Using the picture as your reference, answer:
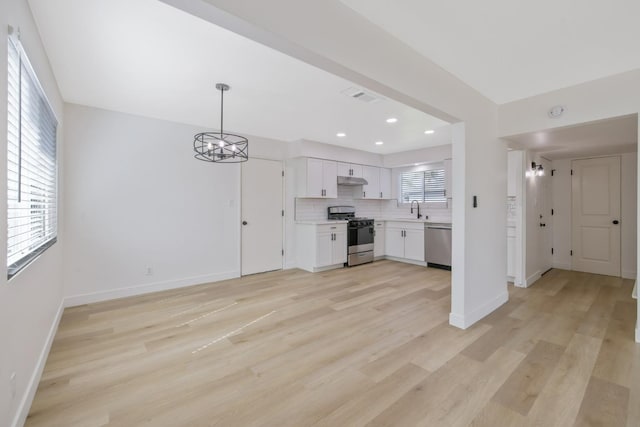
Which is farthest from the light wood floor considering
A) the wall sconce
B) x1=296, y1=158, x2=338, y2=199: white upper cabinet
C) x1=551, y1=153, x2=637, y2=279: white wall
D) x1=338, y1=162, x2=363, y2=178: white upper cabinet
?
x1=338, y1=162, x2=363, y2=178: white upper cabinet

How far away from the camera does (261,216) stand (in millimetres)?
5176

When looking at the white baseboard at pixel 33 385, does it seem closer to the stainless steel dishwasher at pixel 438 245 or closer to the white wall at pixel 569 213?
the stainless steel dishwasher at pixel 438 245

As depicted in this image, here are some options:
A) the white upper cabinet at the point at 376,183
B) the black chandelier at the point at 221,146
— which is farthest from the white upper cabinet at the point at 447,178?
the black chandelier at the point at 221,146

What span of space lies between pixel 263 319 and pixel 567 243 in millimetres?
5625

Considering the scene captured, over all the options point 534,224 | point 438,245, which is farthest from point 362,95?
point 534,224

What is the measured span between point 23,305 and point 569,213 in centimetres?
730

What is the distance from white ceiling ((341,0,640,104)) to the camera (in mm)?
1766

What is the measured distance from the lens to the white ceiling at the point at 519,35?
1.77 metres

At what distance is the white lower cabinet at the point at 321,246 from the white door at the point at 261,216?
16.4 inches

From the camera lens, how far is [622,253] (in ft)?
15.4

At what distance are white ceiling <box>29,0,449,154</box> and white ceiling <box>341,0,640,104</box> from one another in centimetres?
83

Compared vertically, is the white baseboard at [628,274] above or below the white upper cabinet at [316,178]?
below

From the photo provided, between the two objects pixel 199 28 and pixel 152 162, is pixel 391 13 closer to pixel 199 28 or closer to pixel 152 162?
pixel 199 28

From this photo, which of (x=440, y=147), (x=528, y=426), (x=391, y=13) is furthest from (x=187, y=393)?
(x=440, y=147)
